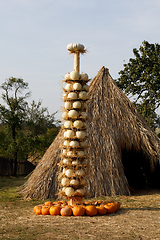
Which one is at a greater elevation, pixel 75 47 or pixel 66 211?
pixel 75 47

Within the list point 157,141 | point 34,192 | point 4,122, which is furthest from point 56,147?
point 4,122

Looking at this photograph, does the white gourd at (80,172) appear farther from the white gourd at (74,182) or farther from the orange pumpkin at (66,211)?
the orange pumpkin at (66,211)

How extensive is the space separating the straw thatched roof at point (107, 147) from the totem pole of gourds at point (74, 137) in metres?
1.85

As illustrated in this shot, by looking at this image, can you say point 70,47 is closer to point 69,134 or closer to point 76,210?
point 69,134

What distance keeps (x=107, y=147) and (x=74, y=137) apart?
8.69 ft

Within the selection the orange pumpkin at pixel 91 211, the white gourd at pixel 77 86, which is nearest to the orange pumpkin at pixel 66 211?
the orange pumpkin at pixel 91 211

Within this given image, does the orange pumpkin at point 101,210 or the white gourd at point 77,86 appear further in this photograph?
the white gourd at point 77,86

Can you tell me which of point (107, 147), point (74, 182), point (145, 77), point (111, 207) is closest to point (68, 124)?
point (74, 182)

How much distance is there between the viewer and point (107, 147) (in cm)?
814

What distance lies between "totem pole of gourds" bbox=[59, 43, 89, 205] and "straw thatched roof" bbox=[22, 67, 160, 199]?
185 cm

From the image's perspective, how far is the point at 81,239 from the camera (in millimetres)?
3725

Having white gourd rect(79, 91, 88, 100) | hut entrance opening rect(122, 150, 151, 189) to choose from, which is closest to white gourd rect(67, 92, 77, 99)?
white gourd rect(79, 91, 88, 100)

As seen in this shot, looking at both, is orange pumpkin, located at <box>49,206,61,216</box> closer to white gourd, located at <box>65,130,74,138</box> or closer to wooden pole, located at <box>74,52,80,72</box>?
white gourd, located at <box>65,130,74,138</box>

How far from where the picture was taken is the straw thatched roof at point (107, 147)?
7711 millimetres
